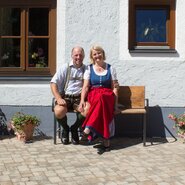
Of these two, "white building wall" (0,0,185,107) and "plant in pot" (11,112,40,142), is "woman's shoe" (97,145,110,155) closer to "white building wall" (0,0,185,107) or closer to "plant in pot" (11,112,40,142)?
"plant in pot" (11,112,40,142)

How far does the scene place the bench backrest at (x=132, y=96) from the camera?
739cm

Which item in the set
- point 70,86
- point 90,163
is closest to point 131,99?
point 70,86

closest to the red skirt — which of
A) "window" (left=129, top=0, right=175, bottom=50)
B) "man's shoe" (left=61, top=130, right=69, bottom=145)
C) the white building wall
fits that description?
"man's shoe" (left=61, top=130, right=69, bottom=145)

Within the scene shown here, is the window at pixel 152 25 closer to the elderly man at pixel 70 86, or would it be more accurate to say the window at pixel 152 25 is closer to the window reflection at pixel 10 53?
the elderly man at pixel 70 86

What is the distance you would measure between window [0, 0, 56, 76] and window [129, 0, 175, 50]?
1302 millimetres

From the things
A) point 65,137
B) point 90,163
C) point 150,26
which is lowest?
point 90,163

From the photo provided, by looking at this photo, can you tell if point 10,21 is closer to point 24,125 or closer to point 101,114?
point 24,125

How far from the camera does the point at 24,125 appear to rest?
7316mm

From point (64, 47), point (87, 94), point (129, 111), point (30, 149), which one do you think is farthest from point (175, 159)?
point (64, 47)

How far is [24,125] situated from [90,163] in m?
1.62

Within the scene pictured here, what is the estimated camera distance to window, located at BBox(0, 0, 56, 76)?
7777 mm

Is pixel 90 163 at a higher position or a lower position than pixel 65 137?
lower

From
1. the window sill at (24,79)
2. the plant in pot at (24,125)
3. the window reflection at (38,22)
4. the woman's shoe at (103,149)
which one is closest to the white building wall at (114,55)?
the window sill at (24,79)

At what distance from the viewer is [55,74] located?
7.30 m
